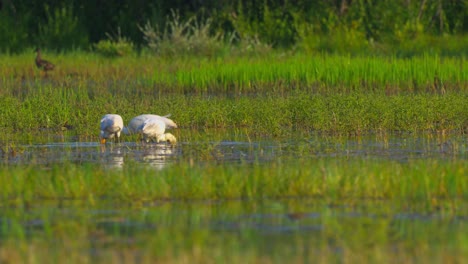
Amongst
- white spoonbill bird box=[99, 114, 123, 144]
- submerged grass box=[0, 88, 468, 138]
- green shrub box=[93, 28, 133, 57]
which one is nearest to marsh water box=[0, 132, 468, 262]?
white spoonbill bird box=[99, 114, 123, 144]

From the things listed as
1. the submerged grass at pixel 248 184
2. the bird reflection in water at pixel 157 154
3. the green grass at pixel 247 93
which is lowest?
the submerged grass at pixel 248 184

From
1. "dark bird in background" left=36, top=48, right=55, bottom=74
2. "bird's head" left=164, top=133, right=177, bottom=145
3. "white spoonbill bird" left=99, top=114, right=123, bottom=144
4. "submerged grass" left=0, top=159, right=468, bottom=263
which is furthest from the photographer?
"dark bird in background" left=36, top=48, right=55, bottom=74

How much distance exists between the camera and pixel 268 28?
1025 inches

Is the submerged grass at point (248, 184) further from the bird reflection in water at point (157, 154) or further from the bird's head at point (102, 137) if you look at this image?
the bird's head at point (102, 137)

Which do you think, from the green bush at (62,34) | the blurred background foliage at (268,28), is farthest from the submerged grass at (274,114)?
the green bush at (62,34)

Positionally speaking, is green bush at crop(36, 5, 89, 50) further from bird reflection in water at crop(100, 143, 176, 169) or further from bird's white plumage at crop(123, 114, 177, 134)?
bird reflection in water at crop(100, 143, 176, 169)

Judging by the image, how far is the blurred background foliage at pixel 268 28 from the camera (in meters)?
23.9

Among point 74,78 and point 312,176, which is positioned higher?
point 74,78

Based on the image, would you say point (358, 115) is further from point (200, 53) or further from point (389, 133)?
point (200, 53)

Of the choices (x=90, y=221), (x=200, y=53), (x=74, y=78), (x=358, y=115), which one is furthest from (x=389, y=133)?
(x=200, y=53)

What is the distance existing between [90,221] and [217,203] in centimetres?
98

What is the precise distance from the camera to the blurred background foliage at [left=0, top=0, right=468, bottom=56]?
23.9 metres

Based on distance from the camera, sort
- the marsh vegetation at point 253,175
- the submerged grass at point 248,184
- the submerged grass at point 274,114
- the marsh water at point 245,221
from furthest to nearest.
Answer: the submerged grass at point 274,114 < the submerged grass at point 248,184 < the marsh water at point 245,221 < the marsh vegetation at point 253,175

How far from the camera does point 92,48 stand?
2761 centimetres
